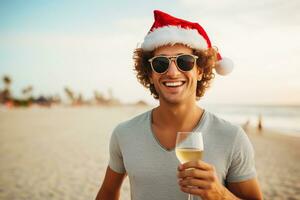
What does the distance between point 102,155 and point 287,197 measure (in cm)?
762

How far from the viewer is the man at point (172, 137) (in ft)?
8.04

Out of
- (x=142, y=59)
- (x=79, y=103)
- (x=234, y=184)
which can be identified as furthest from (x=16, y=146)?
(x=79, y=103)

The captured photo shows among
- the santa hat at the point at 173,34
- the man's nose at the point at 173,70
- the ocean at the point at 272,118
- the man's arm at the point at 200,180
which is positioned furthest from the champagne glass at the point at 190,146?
the ocean at the point at 272,118

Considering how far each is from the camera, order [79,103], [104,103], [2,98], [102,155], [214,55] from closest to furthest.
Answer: [214,55] < [102,155] < [2,98] < [79,103] < [104,103]

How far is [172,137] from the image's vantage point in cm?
273

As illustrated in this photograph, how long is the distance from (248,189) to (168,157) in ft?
2.06

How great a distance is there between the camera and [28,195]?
8547 mm

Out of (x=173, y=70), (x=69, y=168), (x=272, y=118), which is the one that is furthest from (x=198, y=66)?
(x=272, y=118)

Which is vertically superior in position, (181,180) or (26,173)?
(181,180)

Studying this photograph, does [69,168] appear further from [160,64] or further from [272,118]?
[272,118]

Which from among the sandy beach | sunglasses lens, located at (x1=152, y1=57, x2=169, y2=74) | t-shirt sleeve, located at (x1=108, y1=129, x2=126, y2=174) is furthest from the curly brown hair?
the sandy beach

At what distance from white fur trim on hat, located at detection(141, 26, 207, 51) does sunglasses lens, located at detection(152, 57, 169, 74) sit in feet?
0.82

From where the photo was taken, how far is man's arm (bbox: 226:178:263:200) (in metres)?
2.40

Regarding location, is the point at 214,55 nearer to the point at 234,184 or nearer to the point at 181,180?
the point at 234,184
